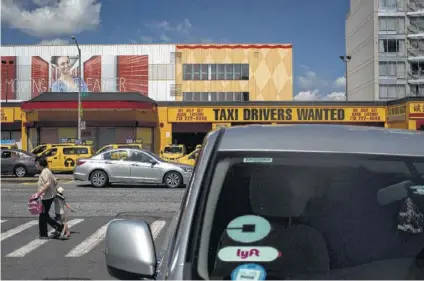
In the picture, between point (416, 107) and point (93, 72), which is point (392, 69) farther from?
point (93, 72)

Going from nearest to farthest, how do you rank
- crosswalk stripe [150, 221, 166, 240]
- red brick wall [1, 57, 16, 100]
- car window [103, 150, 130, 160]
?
crosswalk stripe [150, 221, 166, 240], car window [103, 150, 130, 160], red brick wall [1, 57, 16, 100]

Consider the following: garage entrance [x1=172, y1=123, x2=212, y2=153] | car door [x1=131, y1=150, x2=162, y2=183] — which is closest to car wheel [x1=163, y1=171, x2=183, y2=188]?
car door [x1=131, y1=150, x2=162, y2=183]

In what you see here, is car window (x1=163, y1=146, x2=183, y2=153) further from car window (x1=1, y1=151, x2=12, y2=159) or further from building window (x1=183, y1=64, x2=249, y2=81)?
building window (x1=183, y1=64, x2=249, y2=81)

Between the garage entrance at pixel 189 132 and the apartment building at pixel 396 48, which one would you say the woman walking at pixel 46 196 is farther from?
the apartment building at pixel 396 48

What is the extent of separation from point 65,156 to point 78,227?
1941 centimetres

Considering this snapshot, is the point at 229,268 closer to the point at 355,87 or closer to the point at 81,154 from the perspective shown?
the point at 81,154

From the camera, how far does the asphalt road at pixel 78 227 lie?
744 centimetres

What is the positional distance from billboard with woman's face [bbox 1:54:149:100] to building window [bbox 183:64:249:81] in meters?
5.51

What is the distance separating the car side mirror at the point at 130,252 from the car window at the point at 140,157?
1881 cm

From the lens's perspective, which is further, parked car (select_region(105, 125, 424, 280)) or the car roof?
the car roof

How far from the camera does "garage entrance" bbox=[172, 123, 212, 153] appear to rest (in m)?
45.0

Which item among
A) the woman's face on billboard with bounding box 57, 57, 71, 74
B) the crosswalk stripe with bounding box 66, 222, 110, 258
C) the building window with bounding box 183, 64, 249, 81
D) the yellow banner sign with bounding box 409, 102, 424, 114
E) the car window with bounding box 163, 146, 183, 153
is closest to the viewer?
the crosswalk stripe with bounding box 66, 222, 110, 258

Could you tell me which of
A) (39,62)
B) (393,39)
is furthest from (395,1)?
(39,62)

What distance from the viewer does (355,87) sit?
80.5m
